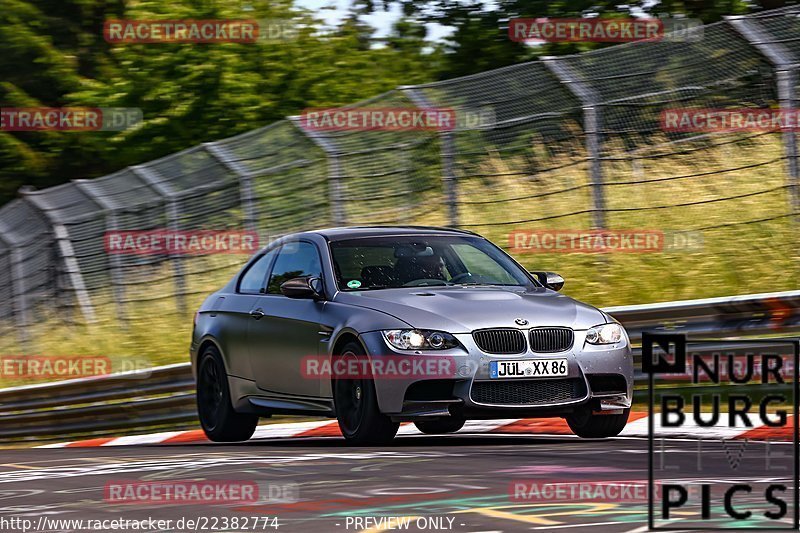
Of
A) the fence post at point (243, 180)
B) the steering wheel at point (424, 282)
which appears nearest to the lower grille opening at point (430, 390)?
the steering wheel at point (424, 282)

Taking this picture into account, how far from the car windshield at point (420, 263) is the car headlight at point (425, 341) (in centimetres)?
106

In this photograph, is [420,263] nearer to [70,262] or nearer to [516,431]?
[516,431]

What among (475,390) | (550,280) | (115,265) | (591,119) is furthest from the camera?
(115,265)

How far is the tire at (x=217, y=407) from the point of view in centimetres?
1189

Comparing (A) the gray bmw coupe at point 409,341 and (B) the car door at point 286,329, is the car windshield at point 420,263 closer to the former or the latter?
(A) the gray bmw coupe at point 409,341

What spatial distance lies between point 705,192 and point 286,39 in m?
15.5

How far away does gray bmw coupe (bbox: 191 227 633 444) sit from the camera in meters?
9.52

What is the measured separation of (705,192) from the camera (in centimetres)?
1556

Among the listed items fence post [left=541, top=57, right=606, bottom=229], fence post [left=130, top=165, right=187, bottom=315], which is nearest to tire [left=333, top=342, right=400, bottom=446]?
fence post [left=541, top=57, right=606, bottom=229]

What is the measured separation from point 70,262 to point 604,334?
13964 mm

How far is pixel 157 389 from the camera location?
14961mm

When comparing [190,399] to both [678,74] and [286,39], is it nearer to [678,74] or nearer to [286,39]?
[678,74]

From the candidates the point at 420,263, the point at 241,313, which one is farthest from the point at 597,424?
the point at 241,313

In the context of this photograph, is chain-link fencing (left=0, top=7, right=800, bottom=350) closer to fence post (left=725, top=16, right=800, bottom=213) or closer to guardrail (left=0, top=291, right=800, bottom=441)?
fence post (left=725, top=16, right=800, bottom=213)
